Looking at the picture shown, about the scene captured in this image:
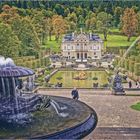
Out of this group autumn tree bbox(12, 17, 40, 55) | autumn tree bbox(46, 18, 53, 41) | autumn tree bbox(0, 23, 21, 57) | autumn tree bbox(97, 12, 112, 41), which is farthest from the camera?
autumn tree bbox(97, 12, 112, 41)

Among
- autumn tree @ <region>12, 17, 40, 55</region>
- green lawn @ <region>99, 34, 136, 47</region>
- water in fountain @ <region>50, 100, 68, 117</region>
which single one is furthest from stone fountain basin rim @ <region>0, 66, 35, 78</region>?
green lawn @ <region>99, 34, 136, 47</region>

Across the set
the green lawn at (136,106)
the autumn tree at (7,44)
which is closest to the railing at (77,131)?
the green lawn at (136,106)

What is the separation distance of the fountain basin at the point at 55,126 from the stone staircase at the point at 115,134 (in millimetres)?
4321

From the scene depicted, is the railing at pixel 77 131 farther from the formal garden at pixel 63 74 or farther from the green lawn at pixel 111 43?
the green lawn at pixel 111 43

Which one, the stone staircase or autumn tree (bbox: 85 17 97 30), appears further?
autumn tree (bbox: 85 17 97 30)

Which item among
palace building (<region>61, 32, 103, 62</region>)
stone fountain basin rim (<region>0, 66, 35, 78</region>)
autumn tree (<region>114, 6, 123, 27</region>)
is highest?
autumn tree (<region>114, 6, 123, 27</region>)

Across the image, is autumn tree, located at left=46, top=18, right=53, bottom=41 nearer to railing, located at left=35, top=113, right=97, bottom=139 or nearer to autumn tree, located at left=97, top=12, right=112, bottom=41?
autumn tree, located at left=97, top=12, right=112, bottom=41

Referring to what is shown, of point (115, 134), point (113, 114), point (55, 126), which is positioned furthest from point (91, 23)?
point (55, 126)

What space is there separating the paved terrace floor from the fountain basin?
4950 millimetres

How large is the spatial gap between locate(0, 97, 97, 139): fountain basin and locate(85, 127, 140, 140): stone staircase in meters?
4.32

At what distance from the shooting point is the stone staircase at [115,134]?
22.6m

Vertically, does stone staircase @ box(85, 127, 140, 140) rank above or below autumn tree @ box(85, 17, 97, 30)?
below

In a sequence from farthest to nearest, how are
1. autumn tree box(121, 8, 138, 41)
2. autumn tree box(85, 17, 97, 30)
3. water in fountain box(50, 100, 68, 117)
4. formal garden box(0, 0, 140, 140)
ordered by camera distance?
autumn tree box(85, 17, 97, 30) → autumn tree box(121, 8, 138, 41) → water in fountain box(50, 100, 68, 117) → formal garden box(0, 0, 140, 140)

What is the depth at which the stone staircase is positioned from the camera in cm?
2258
